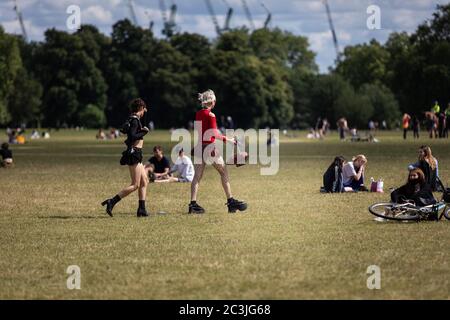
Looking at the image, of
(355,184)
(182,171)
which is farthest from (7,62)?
(355,184)

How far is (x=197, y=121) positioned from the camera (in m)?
19.3

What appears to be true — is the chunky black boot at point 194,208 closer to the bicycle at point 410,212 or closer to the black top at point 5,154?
the bicycle at point 410,212

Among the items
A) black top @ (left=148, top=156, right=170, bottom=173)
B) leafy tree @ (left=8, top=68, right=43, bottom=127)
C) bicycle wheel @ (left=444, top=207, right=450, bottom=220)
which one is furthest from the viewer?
leafy tree @ (left=8, top=68, right=43, bottom=127)

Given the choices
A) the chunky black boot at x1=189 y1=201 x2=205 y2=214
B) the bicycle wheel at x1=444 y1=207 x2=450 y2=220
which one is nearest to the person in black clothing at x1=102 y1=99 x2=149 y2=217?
the chunky black boot at x1=189 y1=201 x2=205 y2=214

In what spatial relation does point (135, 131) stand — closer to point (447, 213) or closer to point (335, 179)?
point (447, 213)

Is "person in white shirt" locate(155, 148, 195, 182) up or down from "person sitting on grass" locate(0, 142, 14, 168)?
up

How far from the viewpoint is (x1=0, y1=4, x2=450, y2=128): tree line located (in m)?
133

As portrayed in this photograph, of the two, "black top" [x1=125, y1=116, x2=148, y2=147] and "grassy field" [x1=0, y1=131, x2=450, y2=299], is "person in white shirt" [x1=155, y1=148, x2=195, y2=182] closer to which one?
"grassy field" [x1=0, y1=131, x2=450, y2=299]

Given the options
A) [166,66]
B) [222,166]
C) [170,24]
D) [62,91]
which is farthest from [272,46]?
→ [222,166]

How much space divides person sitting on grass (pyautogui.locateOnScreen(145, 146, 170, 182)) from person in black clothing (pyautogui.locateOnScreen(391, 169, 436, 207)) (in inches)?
475

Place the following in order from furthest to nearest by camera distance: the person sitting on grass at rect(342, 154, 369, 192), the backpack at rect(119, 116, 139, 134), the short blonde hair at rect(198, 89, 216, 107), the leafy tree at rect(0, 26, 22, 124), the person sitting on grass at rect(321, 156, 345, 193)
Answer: the leafy tree at rect(0, 26, 22, 124)
the person sitting on grass at rect(342, 154, 369, 192)
the person sitting on grass at rect(321, 156, 345, 193)
the short blonde hair at rect(198, 89, 216, 107)
the backpack at rect(119, 116, 139, 134)

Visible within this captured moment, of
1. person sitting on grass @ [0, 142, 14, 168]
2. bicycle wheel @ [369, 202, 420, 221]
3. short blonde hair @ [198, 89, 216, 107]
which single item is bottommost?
person sitting on grass @ [0, 142, 14, 168]

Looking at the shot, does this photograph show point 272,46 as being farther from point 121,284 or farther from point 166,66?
point 121,284
